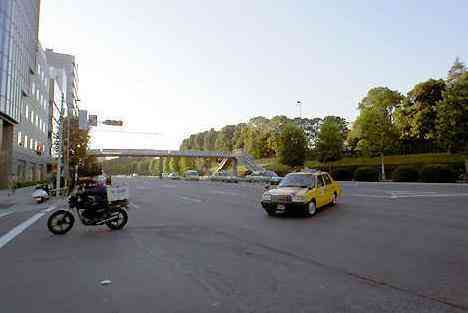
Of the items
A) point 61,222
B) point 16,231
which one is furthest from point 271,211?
point 16,231

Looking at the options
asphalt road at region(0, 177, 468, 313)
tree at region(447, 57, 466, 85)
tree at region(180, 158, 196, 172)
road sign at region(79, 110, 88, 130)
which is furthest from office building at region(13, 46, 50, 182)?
tree at region(180, 158, 196, 172)

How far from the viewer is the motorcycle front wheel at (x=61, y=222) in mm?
10109

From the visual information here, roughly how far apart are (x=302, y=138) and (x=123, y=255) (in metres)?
56.9

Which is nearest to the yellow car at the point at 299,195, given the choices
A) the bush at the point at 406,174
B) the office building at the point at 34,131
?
the bush at the point at 406,174

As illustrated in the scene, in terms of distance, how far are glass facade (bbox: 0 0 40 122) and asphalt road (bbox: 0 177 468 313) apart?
29.4 metres

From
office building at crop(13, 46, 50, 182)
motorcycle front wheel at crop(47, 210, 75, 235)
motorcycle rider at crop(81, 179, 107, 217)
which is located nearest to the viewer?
motorcycle front wheel at crop(47, 210, 75, 235)

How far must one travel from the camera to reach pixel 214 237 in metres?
9.34

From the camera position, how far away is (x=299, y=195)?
42.3 ft

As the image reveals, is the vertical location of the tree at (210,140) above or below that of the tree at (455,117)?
above

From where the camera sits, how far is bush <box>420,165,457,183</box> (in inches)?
1539

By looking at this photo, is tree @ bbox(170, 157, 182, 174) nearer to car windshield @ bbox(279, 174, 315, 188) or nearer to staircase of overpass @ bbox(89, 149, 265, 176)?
staircase of overpass @ bbox(89, 149, 265, 176)

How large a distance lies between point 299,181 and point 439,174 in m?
31.7

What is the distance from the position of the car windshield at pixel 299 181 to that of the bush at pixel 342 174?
41459mm

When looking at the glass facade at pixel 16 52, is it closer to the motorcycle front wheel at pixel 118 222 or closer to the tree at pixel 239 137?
the motorcycle front wheel at pixel 118 222
